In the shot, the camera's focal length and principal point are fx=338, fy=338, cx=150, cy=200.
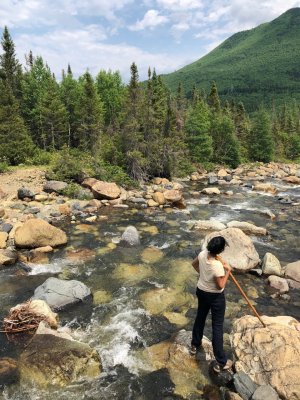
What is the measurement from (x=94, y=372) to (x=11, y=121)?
2767cm

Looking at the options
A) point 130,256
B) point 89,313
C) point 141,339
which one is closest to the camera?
point 141,339

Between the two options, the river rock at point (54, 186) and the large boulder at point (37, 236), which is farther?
the river rock at point (54, 186)

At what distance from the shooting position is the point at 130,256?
1366 centimetres

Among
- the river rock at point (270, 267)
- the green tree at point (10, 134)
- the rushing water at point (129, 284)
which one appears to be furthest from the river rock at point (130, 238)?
the green tree at point (10, 134)

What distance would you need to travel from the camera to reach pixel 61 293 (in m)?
9.90

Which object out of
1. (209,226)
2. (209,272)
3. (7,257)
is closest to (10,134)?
(7,257)

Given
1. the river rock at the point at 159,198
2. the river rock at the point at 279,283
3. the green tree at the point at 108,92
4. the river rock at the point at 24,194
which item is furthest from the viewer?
the green tree at the point at 108,92

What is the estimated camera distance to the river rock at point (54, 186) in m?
23.5

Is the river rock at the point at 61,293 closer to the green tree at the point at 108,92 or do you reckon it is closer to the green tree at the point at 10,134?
the green tree at the point at 10,134

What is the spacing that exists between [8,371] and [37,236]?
7.45m

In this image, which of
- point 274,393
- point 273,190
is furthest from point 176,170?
point 274,393

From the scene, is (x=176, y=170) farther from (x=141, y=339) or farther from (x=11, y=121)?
(x=141, y=339)

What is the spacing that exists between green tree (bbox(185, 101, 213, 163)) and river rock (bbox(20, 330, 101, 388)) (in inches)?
1512

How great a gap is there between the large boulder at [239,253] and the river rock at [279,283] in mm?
1079
